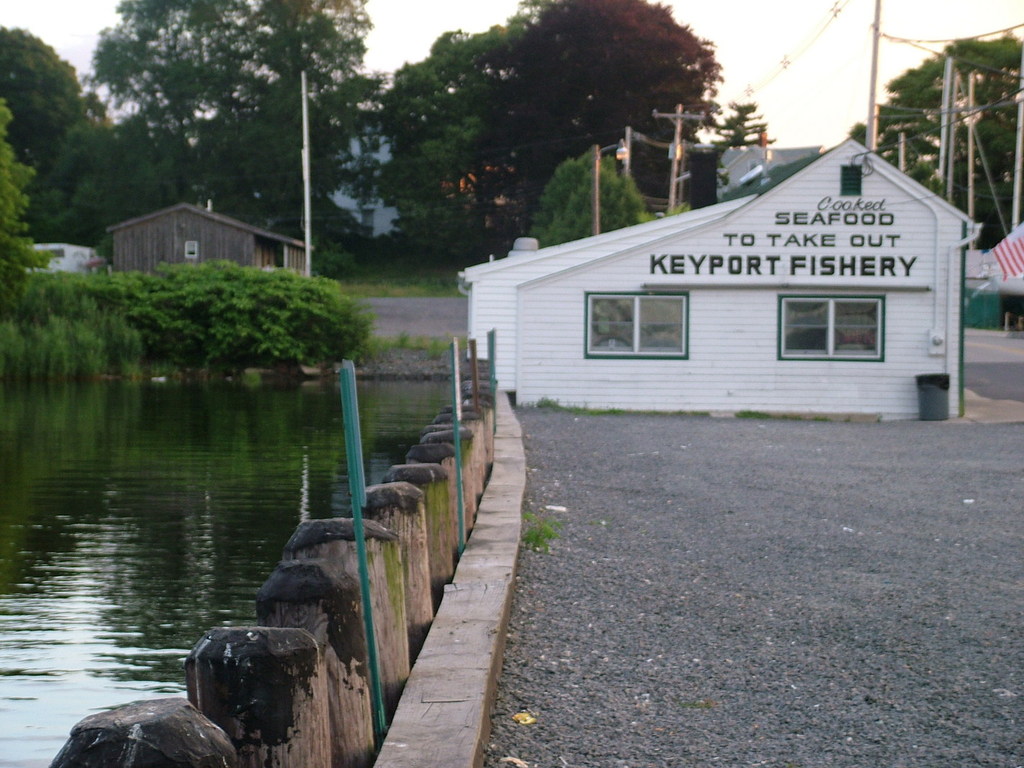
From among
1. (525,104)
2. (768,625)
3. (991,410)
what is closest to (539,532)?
(768,625)

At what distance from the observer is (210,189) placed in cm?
7206

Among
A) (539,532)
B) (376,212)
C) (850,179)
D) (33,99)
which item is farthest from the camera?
(376,212)

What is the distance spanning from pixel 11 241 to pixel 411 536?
3926 cm

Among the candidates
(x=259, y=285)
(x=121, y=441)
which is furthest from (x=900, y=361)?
(x=259, y=285)

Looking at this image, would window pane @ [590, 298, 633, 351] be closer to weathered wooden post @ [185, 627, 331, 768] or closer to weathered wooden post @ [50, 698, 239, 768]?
weathered wooden post @ [185, 627, 331, 768]

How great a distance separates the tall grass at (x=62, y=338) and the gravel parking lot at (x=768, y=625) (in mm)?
28151

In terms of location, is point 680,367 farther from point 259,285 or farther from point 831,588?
point 259,285

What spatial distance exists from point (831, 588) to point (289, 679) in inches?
202

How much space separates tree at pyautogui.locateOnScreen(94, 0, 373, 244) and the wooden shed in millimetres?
10622

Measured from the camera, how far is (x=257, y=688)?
3039 millimetres

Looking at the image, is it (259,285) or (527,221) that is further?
(527,221)

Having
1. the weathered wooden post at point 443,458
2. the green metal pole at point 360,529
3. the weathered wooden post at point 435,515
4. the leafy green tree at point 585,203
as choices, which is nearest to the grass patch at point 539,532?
the weathered wooden post at point 443,458

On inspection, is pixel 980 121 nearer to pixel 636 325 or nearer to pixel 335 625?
pixel 636 325

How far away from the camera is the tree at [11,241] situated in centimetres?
3975
